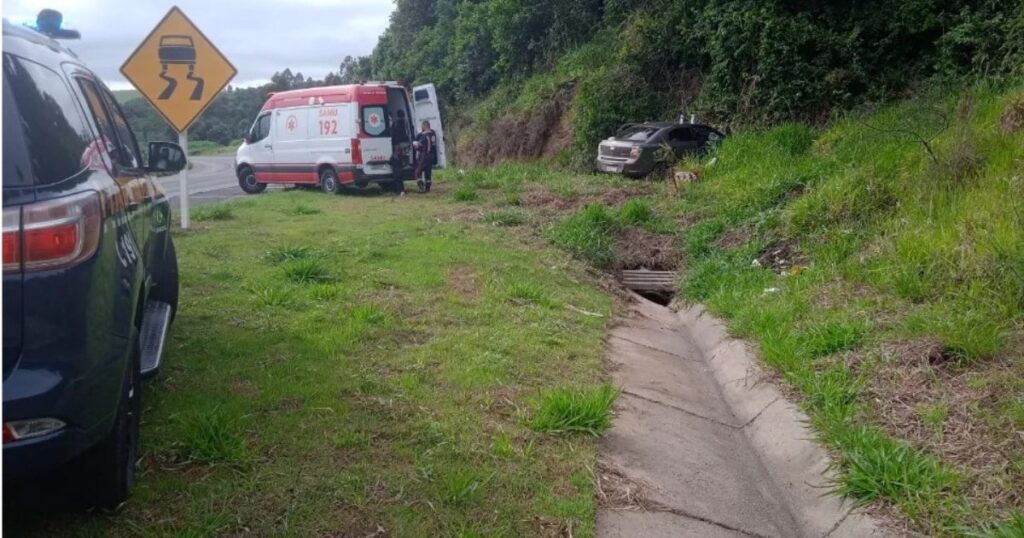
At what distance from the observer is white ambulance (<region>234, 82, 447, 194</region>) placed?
18141 mm

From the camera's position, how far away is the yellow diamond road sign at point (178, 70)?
11102mm

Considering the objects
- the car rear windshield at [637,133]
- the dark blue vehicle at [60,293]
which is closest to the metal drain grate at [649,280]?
the dark blue vehicle at [60,293]

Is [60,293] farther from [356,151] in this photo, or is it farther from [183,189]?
[356,151]

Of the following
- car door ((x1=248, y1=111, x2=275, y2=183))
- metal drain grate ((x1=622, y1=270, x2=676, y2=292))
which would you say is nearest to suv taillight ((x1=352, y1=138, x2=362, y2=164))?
car door ((x1=248, y1=111, x2=275, y2=183))

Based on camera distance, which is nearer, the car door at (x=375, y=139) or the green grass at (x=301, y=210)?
the green grass at (x=301, y=210)

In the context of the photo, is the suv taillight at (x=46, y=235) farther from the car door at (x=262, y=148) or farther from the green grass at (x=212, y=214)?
the car door at (x=262, y=148)

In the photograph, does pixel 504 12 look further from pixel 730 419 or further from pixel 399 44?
pixel 730 419

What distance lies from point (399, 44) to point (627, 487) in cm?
3958

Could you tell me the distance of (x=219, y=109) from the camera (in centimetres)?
2769

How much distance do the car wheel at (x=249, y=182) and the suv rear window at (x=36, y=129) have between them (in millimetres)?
18146

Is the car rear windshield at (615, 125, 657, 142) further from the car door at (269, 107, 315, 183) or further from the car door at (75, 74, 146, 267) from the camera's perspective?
the car door at (75, 74, 146, 267)

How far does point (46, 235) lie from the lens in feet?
9.23

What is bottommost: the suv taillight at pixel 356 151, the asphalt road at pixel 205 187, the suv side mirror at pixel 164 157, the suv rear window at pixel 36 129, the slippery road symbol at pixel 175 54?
the asphalt road at pixel 205 187

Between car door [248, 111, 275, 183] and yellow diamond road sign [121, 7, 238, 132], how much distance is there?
8.79 metres
